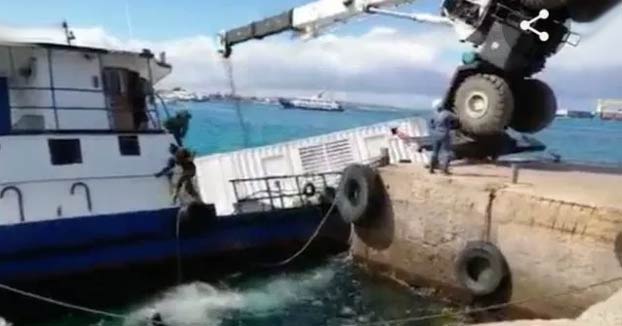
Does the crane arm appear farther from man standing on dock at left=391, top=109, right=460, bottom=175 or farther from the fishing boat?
the fishing boat

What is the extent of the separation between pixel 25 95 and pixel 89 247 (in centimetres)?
311

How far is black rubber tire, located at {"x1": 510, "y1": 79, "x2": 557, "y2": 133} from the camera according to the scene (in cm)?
1642

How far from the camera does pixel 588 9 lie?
1489 cm

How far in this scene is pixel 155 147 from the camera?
45.2 feet

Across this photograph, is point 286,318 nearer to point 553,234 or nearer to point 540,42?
point 553,234

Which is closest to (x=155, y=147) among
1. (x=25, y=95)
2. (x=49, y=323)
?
(x=25, y=95)

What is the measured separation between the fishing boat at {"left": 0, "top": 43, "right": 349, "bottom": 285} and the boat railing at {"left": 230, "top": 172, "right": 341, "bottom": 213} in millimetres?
1541

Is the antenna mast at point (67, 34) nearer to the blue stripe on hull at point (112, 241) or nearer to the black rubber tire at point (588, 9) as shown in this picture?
the blue stripe on hull at point (112, 241)

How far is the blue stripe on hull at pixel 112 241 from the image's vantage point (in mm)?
11469

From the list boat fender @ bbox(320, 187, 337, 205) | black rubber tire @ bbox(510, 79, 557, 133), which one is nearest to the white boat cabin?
boat fender @ bbox(320, 187, 337, 205)

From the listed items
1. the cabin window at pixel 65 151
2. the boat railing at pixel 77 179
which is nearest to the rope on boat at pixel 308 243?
the boat railing at pixel 77 179

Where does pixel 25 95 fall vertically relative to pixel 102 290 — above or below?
above

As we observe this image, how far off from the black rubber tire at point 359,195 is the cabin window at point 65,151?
515cm

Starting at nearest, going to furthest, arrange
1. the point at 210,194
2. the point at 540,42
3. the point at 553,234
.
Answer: the point at 553,234 < the point at 540,42 < the point at 210,194
